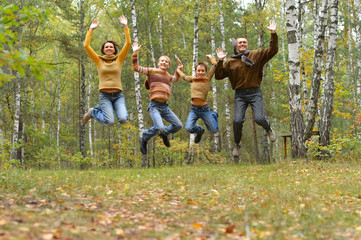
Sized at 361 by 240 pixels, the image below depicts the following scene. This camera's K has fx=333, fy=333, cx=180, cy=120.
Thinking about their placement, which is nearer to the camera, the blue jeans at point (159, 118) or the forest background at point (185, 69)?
the blue jeans at point (159, 118)

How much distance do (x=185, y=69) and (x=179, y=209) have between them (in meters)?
19.5

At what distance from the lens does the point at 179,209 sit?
420 cm

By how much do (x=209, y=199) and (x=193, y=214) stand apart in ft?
2.85

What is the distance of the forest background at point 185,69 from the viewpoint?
9.03 meters

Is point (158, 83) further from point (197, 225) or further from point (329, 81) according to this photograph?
point (329, 81)

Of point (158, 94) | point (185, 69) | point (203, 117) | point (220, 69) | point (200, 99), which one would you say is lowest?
point (203, 117)

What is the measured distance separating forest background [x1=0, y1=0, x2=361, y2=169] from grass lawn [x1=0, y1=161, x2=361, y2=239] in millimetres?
1618

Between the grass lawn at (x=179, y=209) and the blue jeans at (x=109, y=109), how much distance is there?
5.48ft

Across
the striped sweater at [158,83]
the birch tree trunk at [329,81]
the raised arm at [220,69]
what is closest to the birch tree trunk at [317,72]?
the birch tree trunk at [329,81]

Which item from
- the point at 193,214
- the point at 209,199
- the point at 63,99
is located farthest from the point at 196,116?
the point at 63,99

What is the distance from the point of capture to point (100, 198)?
463cm

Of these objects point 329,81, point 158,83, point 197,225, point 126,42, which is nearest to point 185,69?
point 329,81

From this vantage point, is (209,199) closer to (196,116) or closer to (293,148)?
(196,116)

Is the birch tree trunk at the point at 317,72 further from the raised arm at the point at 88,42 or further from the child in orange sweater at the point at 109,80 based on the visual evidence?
the raised arm at the point at 88,42
